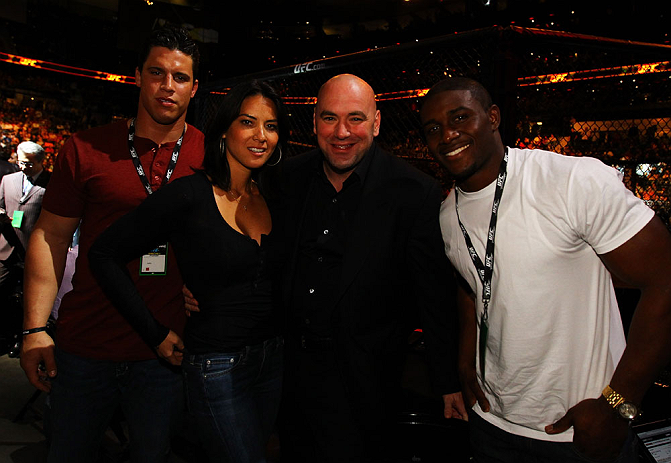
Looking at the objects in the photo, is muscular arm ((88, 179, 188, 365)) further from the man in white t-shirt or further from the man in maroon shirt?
the man in white t-shirt

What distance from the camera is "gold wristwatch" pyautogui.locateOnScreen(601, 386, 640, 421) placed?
1.35 meters

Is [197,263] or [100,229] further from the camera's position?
[100,229]

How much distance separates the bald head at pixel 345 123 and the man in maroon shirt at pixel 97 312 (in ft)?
1.99

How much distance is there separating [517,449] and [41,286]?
5.95ft

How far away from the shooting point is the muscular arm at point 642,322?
1309 mm

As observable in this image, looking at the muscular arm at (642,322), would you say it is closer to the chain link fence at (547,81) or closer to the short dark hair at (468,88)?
the short dark hair at (468,88)

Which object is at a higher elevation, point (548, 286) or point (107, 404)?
point (548, 286)

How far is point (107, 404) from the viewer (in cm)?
183

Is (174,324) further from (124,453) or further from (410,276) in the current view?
(124,453)

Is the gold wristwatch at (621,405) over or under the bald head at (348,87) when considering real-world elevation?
under

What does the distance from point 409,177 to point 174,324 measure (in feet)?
3.58

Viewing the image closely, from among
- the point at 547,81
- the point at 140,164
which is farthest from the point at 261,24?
the point at 140,164

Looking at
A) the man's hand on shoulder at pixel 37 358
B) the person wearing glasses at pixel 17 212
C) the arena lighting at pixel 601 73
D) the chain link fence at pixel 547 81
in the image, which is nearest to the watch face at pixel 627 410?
the chain link fence at pixel 547 81

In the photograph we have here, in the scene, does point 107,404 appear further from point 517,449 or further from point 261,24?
point 261,24
